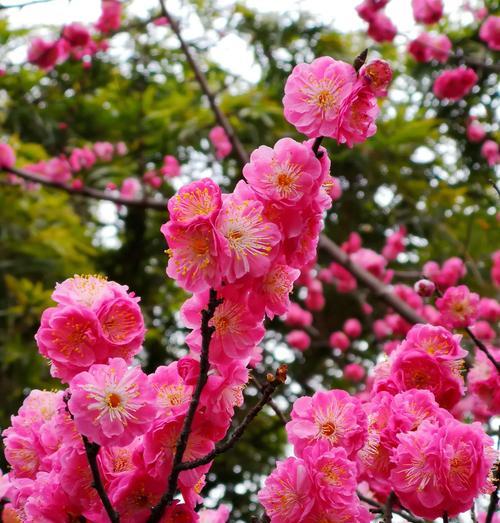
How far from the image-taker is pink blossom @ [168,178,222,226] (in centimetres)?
118

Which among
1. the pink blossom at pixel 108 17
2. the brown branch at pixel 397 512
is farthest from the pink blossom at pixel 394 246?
the brown branch at pixel 397 512

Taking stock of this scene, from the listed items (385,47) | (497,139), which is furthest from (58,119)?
(497,139)

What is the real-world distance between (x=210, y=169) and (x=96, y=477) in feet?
16.1

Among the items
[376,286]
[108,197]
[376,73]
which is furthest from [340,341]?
[376,73]

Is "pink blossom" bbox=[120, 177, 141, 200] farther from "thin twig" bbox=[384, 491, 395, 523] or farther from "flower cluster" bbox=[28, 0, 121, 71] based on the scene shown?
"thin twig" bbox=[384, 491, 395, 523]

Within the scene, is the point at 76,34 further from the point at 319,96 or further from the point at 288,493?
the point at 288,493

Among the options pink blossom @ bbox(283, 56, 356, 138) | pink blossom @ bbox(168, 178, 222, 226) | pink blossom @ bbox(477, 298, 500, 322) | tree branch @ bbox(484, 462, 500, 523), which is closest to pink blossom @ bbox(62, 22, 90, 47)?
pink blossom @ bbox(477, 298, 500, 322)

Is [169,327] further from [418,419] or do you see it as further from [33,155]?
[418,419]

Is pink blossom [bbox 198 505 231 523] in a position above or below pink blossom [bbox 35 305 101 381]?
below

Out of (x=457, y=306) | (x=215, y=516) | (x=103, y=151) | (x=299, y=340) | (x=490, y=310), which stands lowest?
(x=299, y=340)

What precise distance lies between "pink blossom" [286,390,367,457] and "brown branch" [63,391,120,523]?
36cm

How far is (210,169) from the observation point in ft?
19.3

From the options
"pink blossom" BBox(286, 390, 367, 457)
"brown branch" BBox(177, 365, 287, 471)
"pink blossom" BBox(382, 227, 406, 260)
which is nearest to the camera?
"brown branch" BBox(177, 365, 287, 471)

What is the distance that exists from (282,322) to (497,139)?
7.77ft
